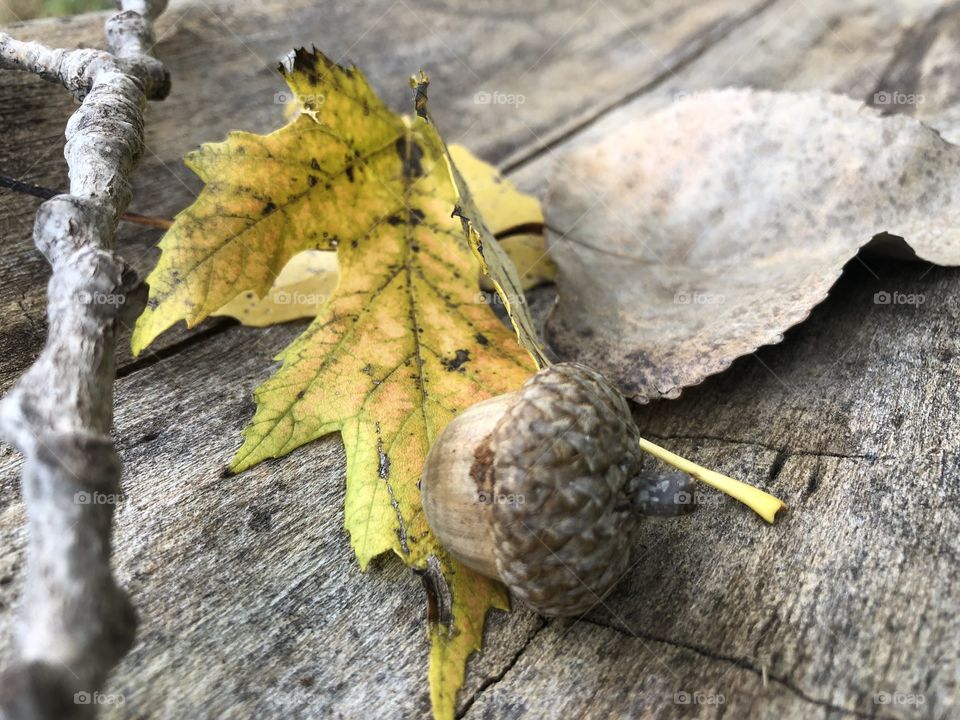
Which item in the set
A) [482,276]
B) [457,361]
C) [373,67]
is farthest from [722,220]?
[373,67]

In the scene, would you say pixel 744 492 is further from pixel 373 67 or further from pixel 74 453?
pixel 373 67

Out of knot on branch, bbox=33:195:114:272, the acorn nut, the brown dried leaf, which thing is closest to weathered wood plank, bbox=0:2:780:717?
the acorn nut

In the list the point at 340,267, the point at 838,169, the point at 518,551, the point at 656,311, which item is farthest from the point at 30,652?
the point at 838,169

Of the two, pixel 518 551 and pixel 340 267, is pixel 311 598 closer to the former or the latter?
pixel 518 551

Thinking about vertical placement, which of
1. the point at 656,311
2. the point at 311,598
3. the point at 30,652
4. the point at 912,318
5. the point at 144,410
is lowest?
the point at 912,318

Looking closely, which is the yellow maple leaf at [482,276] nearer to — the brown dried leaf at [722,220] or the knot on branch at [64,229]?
the brown dried leaf at [722,220]

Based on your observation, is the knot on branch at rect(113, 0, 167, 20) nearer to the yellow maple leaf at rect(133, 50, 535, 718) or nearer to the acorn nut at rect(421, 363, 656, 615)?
the yellow maple leaf at rect(133, 50, 535, 718)
